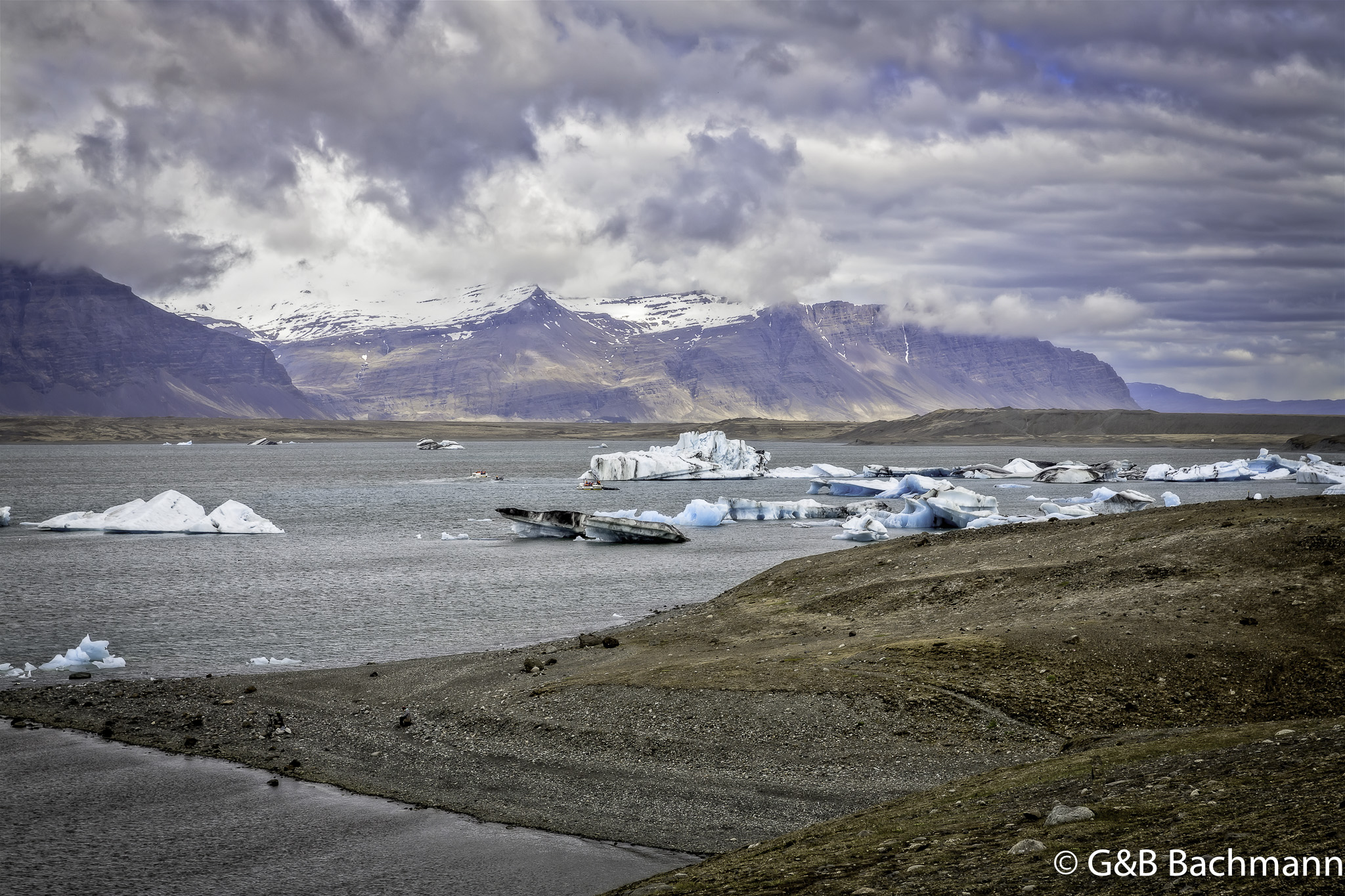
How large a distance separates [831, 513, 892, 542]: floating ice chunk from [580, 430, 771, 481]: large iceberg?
1716 inches

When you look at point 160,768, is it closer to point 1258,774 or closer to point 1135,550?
point 1258,774

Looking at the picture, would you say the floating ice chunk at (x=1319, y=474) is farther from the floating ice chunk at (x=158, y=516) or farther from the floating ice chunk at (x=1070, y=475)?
the floating ice chunk at (x=158, y=516)

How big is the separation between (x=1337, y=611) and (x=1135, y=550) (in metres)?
4.72

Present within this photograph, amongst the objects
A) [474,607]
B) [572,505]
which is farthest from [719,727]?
[572,505]

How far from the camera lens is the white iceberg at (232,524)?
4666 cm

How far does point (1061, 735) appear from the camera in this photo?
12.0 m

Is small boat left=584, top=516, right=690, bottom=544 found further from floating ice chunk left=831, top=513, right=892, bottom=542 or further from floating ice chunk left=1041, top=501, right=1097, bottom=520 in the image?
floating ice chunk left=1041, top=501, right=1097, bottom=520

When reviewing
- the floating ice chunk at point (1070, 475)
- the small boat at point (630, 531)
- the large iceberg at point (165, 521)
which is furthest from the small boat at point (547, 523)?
the floating ice chunk at point (1070, 475)

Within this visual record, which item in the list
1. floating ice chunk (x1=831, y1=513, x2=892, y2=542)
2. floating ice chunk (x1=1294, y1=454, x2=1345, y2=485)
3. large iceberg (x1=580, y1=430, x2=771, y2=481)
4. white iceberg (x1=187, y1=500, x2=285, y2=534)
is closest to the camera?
Result: floating ice chunk (x1=831, y1=513, x2=892, y2=542)

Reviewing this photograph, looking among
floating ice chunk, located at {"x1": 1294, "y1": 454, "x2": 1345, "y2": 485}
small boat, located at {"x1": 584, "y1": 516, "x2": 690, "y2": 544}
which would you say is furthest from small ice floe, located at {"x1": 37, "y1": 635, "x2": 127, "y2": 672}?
floating ice chunk, located at {"x1": 1294, "y1": 454, "x2": 1345, "y2": 485}

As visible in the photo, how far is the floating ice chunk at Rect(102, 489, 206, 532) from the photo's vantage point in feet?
152

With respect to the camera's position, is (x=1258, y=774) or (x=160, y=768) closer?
(x=1258, y=774)

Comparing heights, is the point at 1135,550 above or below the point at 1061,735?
above

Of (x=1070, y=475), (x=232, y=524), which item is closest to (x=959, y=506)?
(x=232, y=524)
